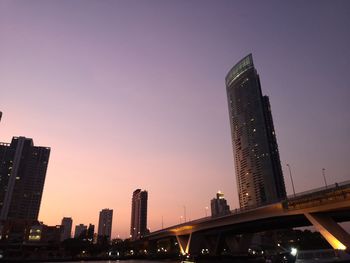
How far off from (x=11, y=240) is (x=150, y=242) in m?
75.7

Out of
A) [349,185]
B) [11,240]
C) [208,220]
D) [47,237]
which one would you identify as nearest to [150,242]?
[47,237]

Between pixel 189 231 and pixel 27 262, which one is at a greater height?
pixel 189 231

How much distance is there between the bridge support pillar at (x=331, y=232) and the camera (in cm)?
5184

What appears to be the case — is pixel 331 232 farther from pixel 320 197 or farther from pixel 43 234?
pixel 43 234

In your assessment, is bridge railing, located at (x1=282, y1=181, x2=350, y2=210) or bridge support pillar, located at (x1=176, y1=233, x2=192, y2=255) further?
bridge support pillar, located at (x1=176, y1=233, x2=192, y2=255)

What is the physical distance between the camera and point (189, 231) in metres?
116

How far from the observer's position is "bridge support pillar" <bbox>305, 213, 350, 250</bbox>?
170 ft

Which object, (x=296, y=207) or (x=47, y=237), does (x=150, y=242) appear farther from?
(x=296, y=207)

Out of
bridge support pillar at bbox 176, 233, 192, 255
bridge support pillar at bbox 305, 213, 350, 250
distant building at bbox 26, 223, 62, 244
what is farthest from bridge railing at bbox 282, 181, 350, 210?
distant building at bbox 26, 223, 62, 244

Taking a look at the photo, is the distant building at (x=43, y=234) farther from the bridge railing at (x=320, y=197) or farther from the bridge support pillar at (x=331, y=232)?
the bridge support pillar at (x=331, y=232)

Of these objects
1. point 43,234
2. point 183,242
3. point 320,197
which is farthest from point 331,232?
point 43,234

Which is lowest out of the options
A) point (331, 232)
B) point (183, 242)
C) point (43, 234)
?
point (331, 232)

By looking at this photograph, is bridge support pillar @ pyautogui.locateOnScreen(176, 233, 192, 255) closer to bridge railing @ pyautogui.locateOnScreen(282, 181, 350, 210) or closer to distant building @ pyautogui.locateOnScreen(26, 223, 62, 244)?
bridge railing @ pyautogui.locateOnScreen(282, 181, 350, 210)

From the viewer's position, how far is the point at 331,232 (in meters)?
54.2
